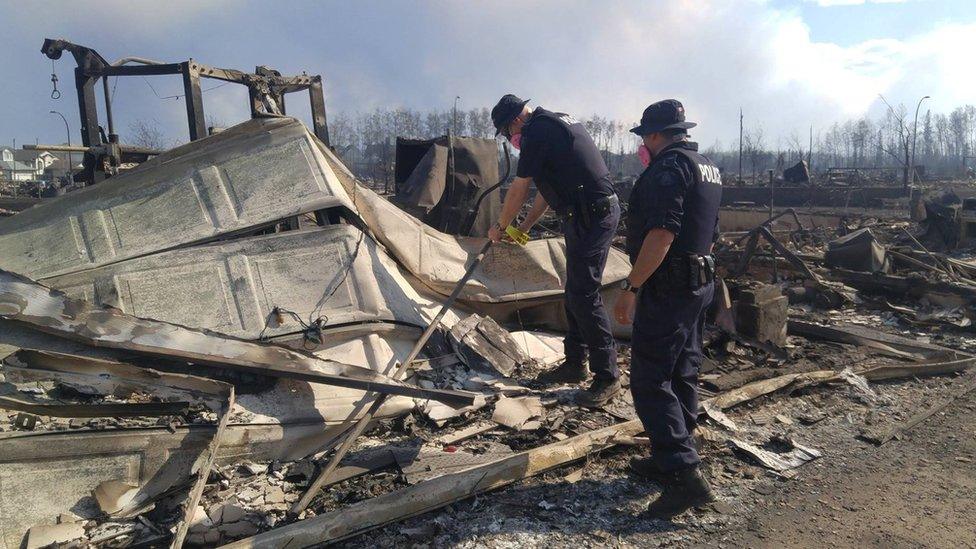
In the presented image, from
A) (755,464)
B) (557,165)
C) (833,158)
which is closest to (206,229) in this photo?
(557,165)

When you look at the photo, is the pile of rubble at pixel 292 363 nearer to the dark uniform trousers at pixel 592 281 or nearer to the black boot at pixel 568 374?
the black boot at pixel 568 374

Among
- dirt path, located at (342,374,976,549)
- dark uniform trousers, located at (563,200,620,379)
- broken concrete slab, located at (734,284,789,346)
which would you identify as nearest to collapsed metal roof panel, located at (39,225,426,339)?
dark uniform trousers, located at (563,200,620,379)

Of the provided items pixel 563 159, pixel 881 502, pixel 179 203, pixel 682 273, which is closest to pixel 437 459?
pixel 682 273

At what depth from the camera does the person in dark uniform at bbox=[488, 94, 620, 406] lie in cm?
402

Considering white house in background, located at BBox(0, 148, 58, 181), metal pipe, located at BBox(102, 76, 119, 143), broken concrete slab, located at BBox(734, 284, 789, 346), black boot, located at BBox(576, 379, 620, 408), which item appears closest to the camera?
black boot, located at BBox(576, 379, 620, 408)

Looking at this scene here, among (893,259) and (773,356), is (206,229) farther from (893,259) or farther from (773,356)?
(893,259)

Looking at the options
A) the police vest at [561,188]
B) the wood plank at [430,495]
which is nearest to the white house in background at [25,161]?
the police vest at [561,188]

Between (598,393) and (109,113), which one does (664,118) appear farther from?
(109,113)

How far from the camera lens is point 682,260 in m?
2.83

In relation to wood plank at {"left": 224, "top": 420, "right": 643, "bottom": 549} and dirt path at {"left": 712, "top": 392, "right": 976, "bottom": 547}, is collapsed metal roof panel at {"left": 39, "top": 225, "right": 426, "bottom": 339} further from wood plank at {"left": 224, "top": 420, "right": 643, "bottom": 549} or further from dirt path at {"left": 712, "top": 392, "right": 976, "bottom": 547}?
dirt path at {"left": 712, "top": 392, "right": 976, "bottom": 547}

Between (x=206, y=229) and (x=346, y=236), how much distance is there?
984 mm

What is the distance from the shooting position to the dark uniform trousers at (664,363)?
9.27 feet

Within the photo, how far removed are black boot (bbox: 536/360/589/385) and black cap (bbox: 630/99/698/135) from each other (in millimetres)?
2055

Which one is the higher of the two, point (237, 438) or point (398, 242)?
point (398, 242)
